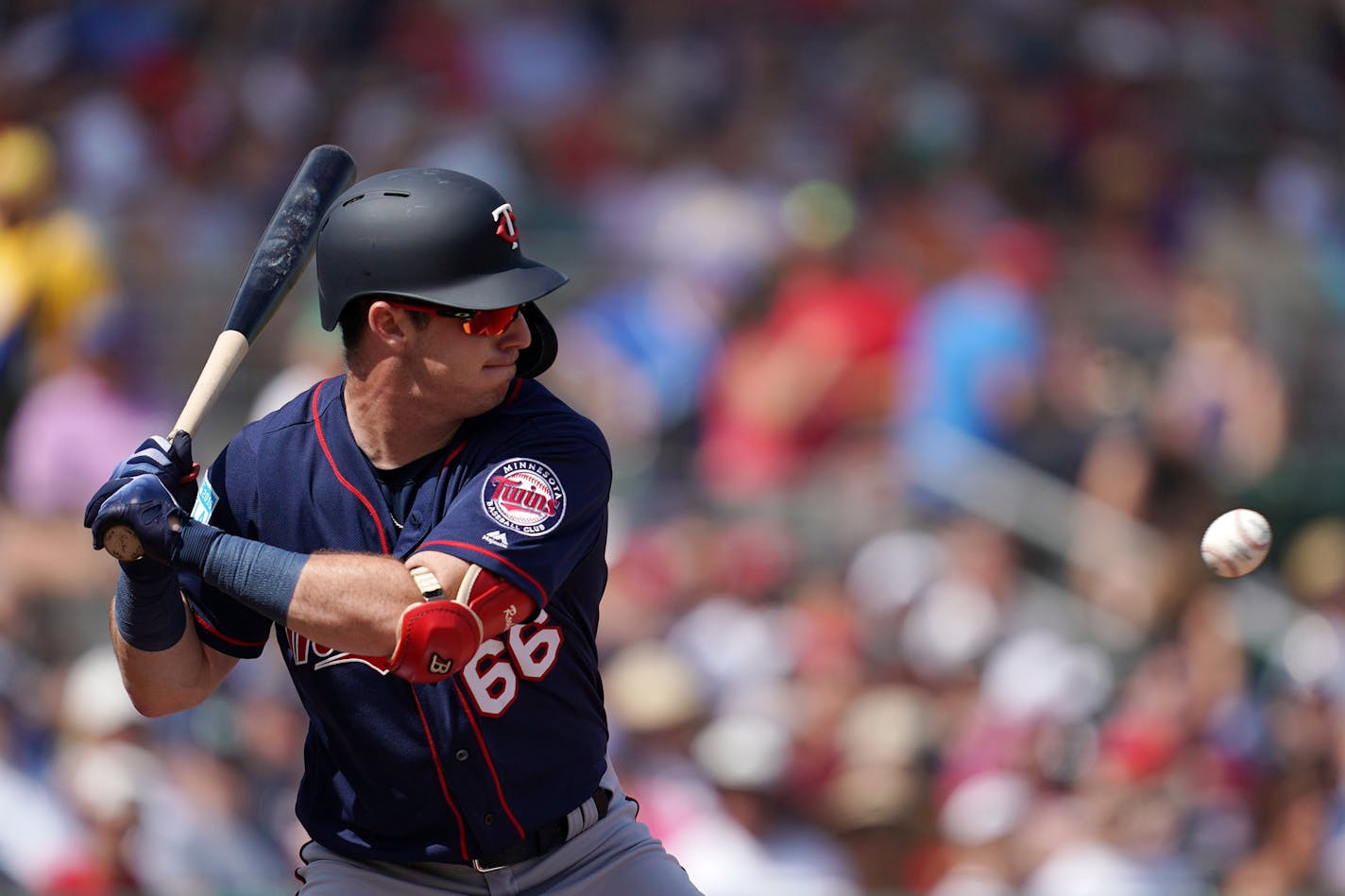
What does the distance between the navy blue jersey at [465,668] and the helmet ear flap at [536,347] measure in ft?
0.11

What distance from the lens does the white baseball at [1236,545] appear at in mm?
3559

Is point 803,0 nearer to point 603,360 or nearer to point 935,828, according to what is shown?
point 603,360

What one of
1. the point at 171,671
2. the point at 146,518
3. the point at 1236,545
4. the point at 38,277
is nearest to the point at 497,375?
the point at 146,518

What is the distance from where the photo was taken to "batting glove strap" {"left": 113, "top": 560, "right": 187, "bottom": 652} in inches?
108

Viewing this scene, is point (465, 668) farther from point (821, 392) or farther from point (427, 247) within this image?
point (821, 392)

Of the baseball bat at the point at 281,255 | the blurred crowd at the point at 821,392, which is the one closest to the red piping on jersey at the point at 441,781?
the baseball bat at the point at 281,255

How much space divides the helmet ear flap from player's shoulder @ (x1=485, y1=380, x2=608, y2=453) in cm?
3

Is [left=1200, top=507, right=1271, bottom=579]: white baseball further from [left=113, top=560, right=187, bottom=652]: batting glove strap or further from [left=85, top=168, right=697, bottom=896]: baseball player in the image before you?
[left=113, top=560, right=187, bottom=652]: batting glove strap

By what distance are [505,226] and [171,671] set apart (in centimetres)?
89

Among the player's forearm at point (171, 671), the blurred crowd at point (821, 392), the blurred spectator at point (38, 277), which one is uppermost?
the player's forearm at point (171, 671)

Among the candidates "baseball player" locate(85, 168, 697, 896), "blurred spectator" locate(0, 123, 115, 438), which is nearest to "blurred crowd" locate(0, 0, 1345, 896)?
"blurred spectator" locate(0, 123, 115, 438)

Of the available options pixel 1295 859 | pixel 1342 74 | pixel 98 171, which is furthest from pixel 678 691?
pixel 1342 74

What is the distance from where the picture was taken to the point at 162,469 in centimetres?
280

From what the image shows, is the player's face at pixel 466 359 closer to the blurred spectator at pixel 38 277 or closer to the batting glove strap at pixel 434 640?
the batting glove strap at pixel 434 640
